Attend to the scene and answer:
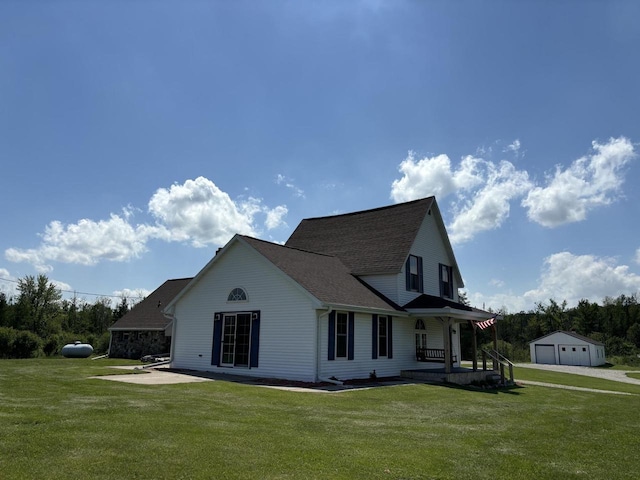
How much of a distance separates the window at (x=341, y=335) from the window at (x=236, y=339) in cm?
292

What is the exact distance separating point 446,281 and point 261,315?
1239 cm

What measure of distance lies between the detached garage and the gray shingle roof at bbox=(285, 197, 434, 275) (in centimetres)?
3707

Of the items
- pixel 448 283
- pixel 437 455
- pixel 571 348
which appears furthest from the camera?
pixel 571 348

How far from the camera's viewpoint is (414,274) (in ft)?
73.0

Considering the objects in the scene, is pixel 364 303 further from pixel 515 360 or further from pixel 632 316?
pixel 632 316

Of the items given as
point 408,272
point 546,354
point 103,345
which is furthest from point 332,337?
point 546,354

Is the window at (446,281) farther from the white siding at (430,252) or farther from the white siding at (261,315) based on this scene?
the white siding at (261,315)

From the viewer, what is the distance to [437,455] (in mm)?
6312

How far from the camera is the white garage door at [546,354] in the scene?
52375mm

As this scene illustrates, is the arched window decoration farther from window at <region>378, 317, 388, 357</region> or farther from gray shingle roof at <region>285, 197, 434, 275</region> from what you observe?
gray shingle roof at <region>285, 197, 434, 275</region>

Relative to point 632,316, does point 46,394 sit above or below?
below

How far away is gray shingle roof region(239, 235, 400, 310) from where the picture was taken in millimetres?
16547

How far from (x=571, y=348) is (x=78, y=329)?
59409 millimetres

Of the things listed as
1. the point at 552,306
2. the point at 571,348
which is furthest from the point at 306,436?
the point at 552,306
